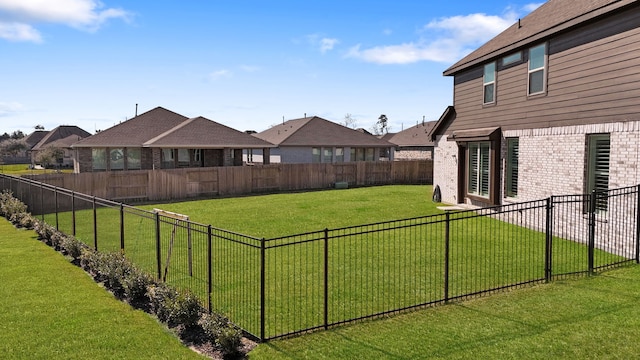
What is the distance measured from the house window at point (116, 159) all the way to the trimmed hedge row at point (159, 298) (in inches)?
718

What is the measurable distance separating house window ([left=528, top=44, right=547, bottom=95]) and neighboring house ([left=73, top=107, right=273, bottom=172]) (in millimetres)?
20088

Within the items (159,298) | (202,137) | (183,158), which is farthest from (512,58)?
(183,158)

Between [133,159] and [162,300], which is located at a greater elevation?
[133,159]

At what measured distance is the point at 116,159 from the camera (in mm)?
29422

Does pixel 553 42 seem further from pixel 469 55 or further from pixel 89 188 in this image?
pixel 89 188

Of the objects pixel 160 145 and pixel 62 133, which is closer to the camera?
pixel 160 145

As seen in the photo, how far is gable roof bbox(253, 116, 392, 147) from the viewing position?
38.1 m

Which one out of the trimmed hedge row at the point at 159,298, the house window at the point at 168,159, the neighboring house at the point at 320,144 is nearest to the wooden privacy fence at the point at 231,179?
the house window at the point at 168,159

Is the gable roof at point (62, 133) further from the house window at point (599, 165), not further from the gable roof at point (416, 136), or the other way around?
the house window at point (599, 165)

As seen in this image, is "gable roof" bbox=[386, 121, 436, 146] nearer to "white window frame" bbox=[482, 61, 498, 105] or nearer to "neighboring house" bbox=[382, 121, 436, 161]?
"neighboring house" bbox=[382, 121, 436, 161]

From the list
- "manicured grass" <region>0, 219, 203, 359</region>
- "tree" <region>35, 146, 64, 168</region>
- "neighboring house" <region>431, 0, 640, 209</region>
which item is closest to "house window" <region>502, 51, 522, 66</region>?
"neighboring house" <region>431, 0, 640, 209</region>

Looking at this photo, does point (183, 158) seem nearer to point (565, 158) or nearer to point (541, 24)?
point (541, 24)

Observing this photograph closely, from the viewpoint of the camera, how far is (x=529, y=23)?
15.8 metres

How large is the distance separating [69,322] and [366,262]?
229 inches
